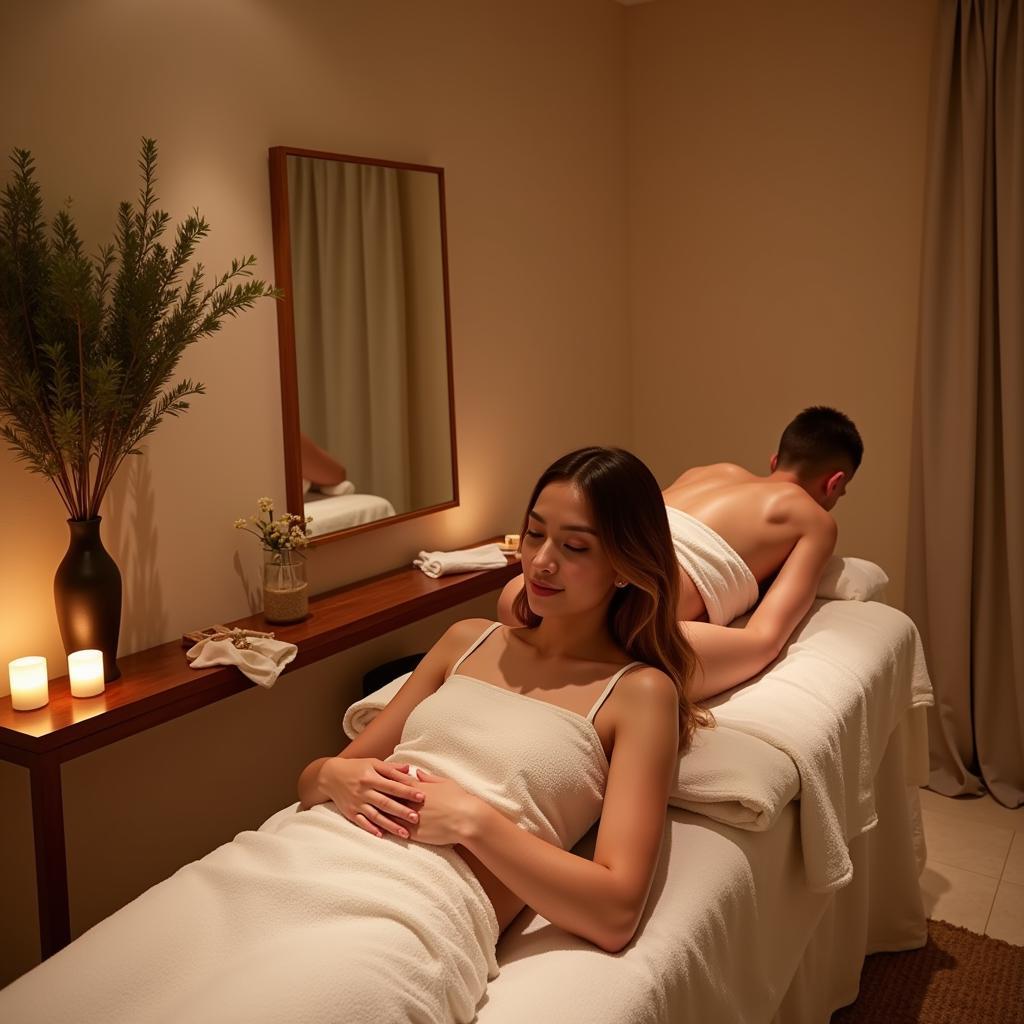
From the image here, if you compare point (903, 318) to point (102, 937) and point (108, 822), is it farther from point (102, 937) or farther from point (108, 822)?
point (102, 937)

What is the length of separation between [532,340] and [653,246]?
2.51 feet

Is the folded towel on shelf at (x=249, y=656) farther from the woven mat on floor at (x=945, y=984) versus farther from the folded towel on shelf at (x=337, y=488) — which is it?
the woven mat on floor at (x=945, y=984)

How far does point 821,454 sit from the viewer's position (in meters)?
2.56

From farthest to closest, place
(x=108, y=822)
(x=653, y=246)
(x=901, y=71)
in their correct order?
(x=653, y=246) < (x=901, y=71) < (x=108, y=822)

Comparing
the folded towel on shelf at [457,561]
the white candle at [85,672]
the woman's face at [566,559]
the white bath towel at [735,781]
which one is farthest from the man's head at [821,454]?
the white candle at [85,672]

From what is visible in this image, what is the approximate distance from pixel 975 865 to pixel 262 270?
2448 millimetres

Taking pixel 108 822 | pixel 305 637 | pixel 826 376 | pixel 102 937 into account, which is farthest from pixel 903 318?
pixel 102 937

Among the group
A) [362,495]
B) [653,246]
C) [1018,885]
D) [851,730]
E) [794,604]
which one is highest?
[653,246]

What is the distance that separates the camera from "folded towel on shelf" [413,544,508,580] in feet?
9.20

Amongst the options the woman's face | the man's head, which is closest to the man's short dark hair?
the man's head

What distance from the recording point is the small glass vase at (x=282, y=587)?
7.70ft

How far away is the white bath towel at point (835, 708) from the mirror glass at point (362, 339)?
1.17m

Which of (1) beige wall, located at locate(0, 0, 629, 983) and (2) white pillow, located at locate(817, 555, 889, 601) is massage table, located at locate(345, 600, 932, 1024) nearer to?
(2) white pillow, located at locate(817, 555, 889, 601)

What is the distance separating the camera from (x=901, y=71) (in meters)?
3.22
